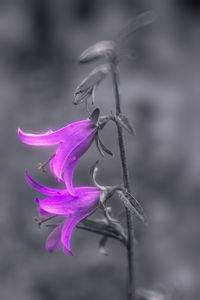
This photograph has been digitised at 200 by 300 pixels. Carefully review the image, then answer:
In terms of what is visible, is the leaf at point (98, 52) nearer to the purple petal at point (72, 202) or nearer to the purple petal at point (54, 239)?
the purple petal at point (72, 202)

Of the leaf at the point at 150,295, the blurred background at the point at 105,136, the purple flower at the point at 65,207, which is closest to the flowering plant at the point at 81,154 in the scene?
the purple flower at the point at 65,207

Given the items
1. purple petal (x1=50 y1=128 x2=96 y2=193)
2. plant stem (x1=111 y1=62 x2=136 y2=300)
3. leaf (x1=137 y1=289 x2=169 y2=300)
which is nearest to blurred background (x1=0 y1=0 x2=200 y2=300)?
leaf (x1=137 y1=289 x2=169 y2=300)

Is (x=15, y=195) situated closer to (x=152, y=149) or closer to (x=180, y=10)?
(x=152, y=149)

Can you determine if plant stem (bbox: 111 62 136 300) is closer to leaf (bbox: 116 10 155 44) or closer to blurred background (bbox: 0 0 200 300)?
leaf (bbox: 116 10 155 44)

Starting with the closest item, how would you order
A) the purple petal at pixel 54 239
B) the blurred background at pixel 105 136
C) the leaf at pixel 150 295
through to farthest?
the purple petal at pixel 54 239 < the leaf at pixel 150 295 < the blurred background at pixel 105 136

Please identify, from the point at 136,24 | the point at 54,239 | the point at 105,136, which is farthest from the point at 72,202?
the point at 105,136

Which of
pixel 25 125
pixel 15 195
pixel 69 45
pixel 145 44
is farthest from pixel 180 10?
pixel 15 195
